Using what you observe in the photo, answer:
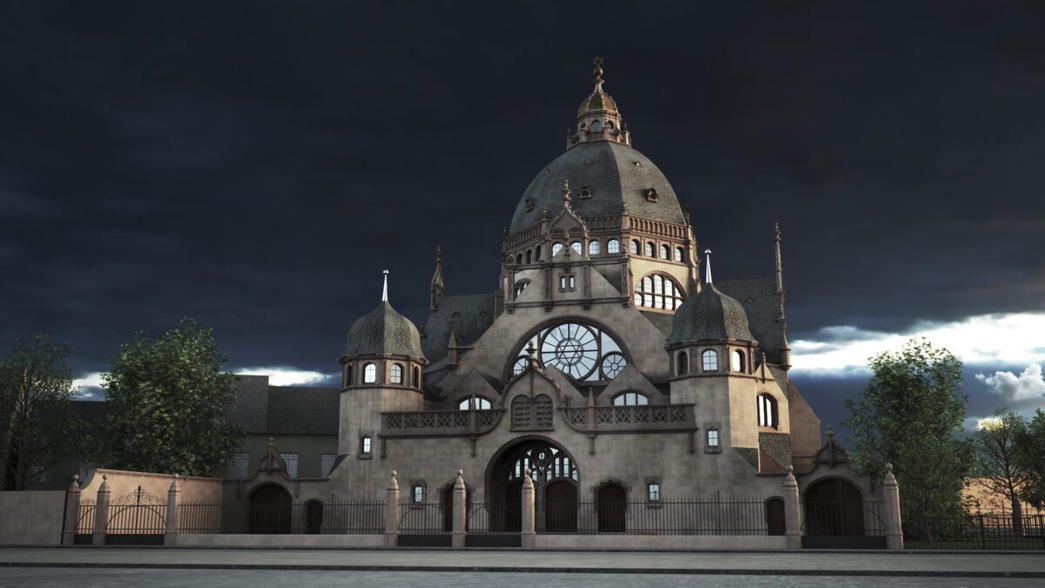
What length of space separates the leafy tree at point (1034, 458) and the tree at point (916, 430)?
8876 millimetres

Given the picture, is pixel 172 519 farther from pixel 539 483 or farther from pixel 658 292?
pixel 658 292

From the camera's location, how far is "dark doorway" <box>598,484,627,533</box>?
54.8 metres

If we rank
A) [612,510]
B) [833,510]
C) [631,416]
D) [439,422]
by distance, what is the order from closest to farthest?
[833,510] < [631,416] < [612,510] < [439,422]

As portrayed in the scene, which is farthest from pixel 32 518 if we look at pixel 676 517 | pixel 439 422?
pixel 676 517

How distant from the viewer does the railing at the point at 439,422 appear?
5666cm

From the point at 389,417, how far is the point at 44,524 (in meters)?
18.9

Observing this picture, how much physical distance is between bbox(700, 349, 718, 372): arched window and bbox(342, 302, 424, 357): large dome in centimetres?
1780

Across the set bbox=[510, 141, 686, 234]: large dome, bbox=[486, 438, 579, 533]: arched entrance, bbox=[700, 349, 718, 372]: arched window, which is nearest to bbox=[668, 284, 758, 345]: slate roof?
bbox=[700, 349, 718, 372]: arched window

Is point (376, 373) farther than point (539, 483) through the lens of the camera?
Yes

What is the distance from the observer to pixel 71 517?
4706 cm

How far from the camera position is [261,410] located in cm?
7806

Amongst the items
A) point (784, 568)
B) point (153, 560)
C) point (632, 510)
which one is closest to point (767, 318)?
point (632, 510)

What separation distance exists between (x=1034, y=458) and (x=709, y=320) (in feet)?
Answer: 70.0

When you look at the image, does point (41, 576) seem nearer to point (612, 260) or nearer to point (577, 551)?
point (577, 551)
